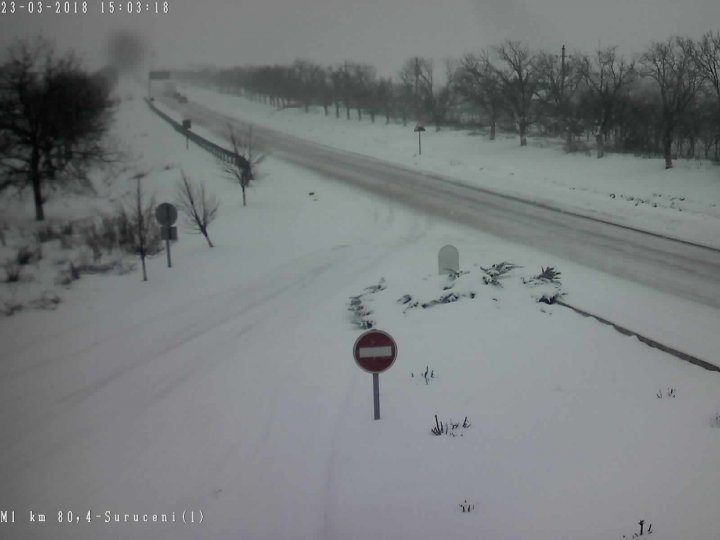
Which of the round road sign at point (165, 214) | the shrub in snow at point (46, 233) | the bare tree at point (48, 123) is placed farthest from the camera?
the bare tree at point (48, 123)

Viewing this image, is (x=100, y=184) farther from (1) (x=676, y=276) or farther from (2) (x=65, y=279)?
(1) (x=676, y=276)

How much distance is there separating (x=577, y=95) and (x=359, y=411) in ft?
111

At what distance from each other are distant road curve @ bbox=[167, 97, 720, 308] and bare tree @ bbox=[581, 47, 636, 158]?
31.4 ft

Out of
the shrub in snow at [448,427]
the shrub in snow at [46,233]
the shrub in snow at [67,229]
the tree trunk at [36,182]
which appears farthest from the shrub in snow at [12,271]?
the shrub in snow at [448,427]

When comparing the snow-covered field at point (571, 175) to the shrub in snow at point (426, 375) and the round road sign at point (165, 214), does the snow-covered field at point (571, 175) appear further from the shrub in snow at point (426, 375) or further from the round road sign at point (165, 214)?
the round road sign at point (165, 214)

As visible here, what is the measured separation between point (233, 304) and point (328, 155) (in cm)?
2577

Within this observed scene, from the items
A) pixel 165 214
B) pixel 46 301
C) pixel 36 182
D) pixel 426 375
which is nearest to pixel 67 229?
pixel 36 182

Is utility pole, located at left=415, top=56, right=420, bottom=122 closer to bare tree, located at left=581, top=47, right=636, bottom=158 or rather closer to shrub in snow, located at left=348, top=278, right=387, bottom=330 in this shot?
bare tree, located at left=581, top=47, right=636, bottom=158

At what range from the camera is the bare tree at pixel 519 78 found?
38344 millimetres

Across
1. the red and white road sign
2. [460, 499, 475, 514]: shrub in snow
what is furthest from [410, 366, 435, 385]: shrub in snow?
[460, 499, 475, 514]: shrub in snow

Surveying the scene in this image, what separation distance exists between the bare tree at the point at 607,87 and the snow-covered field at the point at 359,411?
65.2ft

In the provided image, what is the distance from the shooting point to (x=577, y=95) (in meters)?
36.5

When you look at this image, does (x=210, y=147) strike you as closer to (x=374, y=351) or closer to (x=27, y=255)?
(x=27, y=255)

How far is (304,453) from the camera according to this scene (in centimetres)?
657
